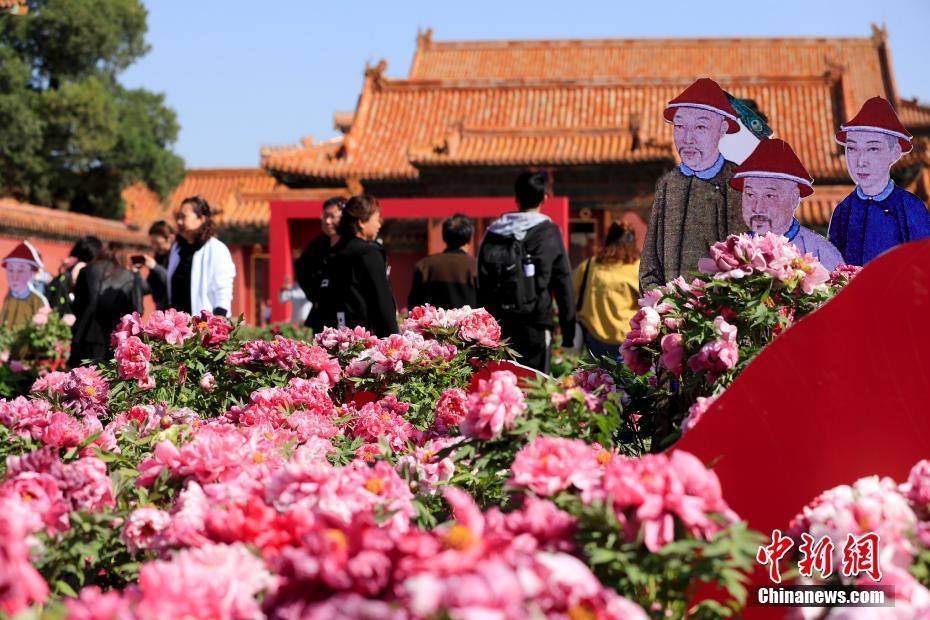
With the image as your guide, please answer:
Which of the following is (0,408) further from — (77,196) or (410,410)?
(77,196)

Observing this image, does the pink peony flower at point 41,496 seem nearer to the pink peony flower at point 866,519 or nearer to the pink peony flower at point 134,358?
the pink peony flower at point 866,519

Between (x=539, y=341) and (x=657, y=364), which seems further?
(x=539, y=341)

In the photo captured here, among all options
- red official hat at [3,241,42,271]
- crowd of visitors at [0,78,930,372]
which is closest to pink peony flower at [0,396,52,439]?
crowd of visitors at [0,78,930,372]

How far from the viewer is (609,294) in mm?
6488

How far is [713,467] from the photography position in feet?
7.58

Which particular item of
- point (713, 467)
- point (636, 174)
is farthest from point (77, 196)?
point (713, 467)

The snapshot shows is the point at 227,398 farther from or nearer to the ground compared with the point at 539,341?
nearer to the ground

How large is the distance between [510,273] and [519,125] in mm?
17471

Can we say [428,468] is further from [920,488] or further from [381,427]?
[920,488]

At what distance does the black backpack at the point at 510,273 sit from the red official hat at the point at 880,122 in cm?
171

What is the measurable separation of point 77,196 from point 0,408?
25485 millimetres

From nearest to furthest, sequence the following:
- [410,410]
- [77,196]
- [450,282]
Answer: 1. [410,410]
2. [450,282]
3. [77,196]

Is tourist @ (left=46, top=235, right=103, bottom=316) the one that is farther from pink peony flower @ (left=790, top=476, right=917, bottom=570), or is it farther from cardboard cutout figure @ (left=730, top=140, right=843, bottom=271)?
pink peony flower @ (left=790, top=476, right=917, bottom=570)

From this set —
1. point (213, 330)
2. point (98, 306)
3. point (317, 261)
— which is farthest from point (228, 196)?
point (213, 330)
